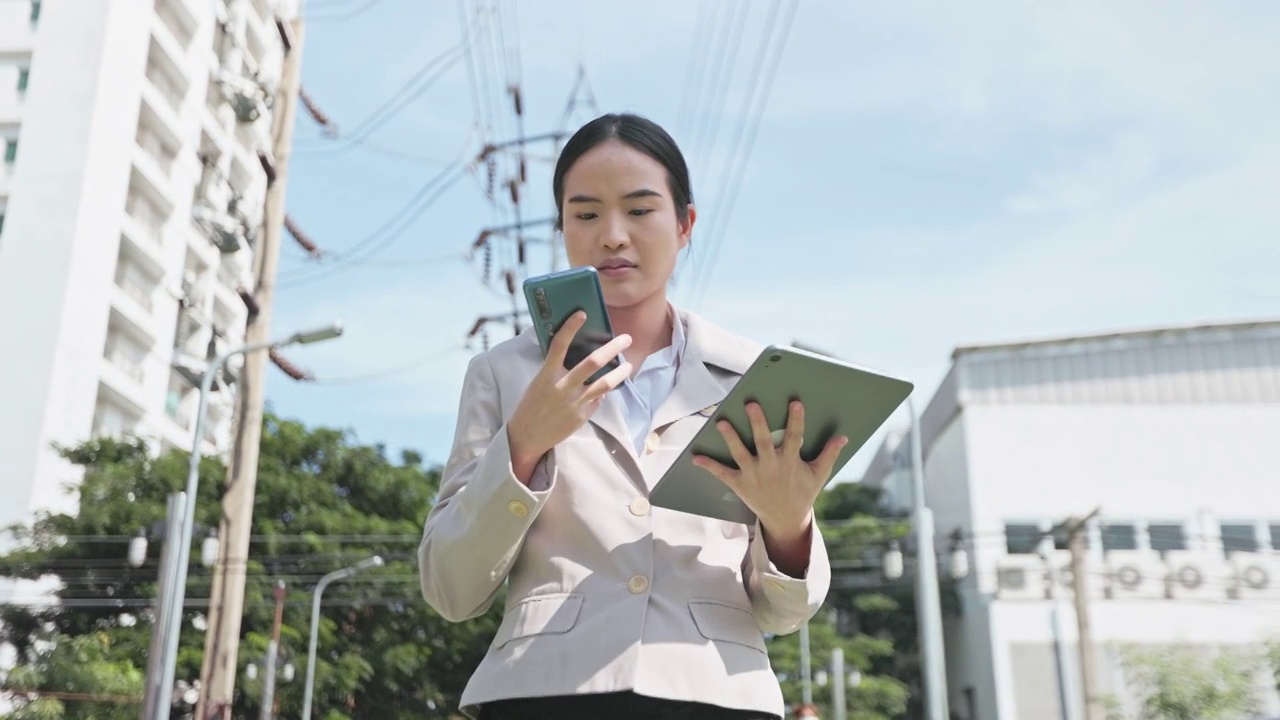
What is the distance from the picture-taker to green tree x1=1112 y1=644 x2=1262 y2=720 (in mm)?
25547

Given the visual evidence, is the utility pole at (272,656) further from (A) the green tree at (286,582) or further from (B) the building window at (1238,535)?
(B) the building window at (1238,535)

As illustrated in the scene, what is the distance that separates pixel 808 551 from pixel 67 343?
2939cm

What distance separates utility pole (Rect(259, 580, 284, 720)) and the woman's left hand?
71.8 ft

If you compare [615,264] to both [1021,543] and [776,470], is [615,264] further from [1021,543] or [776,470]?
[1021,543]

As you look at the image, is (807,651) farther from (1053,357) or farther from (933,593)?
(933,593)

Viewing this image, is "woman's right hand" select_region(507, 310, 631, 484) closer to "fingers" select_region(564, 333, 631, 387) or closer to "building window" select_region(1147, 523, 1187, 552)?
"fingers" select_region(564, 333, 631, 387)

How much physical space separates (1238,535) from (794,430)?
3324 cm

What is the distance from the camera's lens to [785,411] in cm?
163

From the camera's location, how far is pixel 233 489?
12.2 meters

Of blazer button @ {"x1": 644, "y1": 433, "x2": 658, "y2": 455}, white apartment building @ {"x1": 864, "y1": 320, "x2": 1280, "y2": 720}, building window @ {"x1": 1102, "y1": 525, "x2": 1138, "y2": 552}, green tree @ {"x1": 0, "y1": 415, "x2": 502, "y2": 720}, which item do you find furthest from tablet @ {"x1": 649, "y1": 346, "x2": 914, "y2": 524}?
building window @ {"x1": 1102, "y1": 525, "x2": 1138, "y2": 552}

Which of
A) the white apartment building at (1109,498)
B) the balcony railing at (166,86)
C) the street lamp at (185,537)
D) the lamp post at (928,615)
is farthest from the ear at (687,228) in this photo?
the balcony railing at (166,86)

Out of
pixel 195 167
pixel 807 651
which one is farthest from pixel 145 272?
pixel 807 651

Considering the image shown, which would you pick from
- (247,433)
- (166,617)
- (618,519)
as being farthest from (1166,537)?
(618,519)

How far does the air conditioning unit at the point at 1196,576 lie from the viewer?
29719 millimetres
